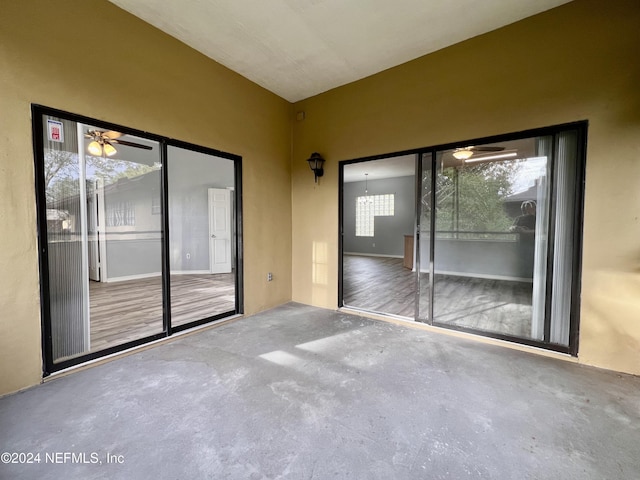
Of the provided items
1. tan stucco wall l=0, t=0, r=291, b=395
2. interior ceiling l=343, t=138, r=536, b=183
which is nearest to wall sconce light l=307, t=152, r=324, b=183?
interior ceiling l=343, t=138, r=536, b=183

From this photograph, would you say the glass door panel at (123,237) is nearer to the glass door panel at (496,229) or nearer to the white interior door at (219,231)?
the white interior door at (219,231)

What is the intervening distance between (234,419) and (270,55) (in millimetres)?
3563

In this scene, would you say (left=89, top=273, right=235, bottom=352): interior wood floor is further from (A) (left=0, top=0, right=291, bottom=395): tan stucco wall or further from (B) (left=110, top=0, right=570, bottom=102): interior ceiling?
(B) (left=110, top=0, right=570, bottom=102): interior ceiling

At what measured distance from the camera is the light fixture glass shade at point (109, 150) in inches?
124

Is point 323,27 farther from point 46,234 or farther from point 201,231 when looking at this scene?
point 201,231

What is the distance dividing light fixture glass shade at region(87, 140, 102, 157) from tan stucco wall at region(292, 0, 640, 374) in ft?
10.7

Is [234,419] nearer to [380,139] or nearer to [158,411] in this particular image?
[158,411]

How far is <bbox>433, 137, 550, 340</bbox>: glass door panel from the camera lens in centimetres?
275

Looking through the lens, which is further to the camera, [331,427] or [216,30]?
[216,30]

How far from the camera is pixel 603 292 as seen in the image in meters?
2.35

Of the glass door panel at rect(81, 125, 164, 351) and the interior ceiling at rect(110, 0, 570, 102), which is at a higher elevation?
the interior ceiling at rect(110, 0, 570, 102)

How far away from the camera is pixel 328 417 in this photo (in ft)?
5.70

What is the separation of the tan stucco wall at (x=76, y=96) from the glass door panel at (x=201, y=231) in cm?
135

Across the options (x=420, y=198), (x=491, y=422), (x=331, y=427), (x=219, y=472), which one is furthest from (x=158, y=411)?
(x=420, y=198)
